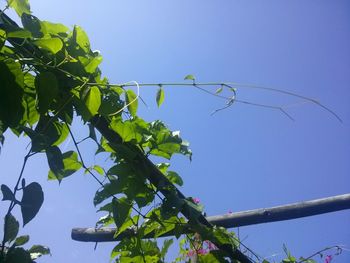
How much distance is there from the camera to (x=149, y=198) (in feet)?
4.28

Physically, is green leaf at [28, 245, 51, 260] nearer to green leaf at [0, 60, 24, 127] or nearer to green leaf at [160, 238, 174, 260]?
green leaf at [0, 60, 24, 127]

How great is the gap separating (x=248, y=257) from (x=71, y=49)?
1255mm

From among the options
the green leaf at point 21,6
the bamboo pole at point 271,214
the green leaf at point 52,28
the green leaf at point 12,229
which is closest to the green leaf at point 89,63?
the green leaf at point 52,28

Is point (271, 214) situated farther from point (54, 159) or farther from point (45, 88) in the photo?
point (45, 88)

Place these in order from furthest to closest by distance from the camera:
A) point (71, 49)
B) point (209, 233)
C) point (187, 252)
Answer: point (187, 252) < point (209, 233) < point (71, 49)

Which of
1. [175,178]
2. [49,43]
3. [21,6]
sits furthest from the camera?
[175,178]

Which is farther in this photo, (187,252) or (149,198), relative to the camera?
(187,252)

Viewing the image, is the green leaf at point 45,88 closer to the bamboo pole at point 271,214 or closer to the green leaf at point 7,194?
the green leaf at point 7,194

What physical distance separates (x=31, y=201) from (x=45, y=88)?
10.8 inches

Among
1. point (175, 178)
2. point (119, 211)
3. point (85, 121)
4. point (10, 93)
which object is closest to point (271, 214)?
point (175, 178)

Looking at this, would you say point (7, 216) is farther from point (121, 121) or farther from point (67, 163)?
point (121, 121)

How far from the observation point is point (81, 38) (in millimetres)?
1145

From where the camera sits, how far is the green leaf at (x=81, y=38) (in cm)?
113

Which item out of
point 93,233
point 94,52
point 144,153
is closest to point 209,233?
point 144,153
